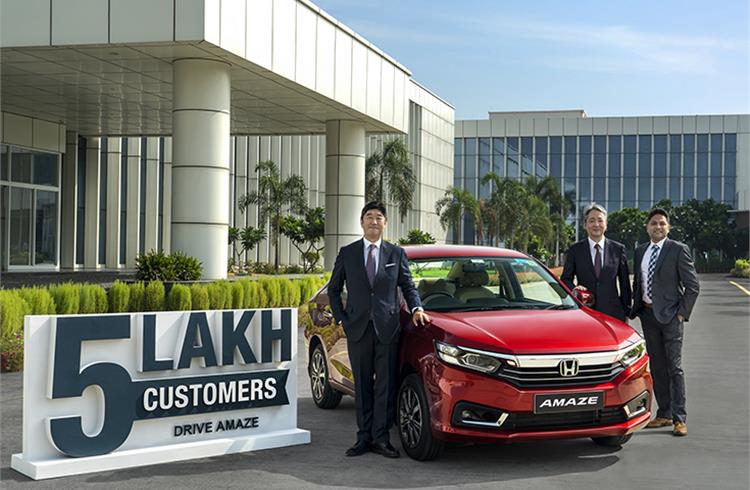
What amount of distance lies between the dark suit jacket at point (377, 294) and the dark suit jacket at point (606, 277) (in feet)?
6.99

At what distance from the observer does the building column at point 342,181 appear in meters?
29.3

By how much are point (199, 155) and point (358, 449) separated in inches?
528

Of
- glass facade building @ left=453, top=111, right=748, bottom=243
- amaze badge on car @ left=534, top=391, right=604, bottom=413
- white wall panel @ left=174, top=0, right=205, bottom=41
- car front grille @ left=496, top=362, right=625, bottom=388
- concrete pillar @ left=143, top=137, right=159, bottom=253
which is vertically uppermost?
glass facade building @ left=453, top=111, right=748, bottom=243

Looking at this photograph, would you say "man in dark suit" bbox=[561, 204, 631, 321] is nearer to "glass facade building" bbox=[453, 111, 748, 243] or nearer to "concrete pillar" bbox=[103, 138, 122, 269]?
"concrete pillar" bbox=[103, 138, 122, 269]

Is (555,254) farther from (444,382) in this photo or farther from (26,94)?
(444,382)

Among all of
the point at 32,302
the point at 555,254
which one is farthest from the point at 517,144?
the point at 32,302

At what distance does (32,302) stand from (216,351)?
724cm

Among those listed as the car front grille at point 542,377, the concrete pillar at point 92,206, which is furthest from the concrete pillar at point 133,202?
the car front grille at point 542,377

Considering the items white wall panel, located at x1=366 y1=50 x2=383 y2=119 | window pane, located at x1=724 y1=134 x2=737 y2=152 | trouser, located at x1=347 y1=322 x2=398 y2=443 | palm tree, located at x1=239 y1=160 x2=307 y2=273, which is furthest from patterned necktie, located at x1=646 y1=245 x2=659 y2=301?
window pane, located at x1=724 y1=134 x2=737 y2=152

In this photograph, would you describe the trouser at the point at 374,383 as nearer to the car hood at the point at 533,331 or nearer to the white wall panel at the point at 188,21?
the car hood at the point at 533,331

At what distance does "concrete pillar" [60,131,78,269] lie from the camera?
114 ft

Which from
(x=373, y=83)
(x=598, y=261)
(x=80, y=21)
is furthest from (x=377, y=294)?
(x=373, y=83)

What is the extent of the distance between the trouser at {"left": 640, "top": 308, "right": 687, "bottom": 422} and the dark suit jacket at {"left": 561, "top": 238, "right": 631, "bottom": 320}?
268 mm

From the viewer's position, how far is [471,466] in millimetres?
7113
